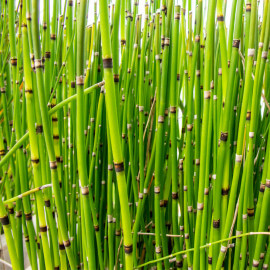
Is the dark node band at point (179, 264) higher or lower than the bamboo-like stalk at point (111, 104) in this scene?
lower

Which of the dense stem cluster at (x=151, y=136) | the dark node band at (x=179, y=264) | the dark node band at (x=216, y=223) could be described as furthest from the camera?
the dark node band at (x=179, y=264)

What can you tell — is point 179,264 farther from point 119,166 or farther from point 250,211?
point 119,166

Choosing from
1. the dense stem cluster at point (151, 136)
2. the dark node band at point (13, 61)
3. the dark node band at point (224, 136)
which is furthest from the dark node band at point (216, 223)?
the dark node band at point (13, 61)

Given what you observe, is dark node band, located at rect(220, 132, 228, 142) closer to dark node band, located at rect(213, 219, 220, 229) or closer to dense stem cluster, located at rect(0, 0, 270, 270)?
dense stem cluster, located at rect(0, 0, 270, 270)

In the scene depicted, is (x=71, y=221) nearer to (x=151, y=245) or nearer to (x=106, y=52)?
(x=151, y=245)

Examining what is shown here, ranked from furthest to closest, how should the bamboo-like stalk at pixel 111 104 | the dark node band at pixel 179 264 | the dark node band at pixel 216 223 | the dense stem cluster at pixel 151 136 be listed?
the dark node band at pixel 179 264 < the dark node band at pixel 216 223 < the dense stem cluster at pixel 151 136 < the bamboo-like stalk at pixel 111 104

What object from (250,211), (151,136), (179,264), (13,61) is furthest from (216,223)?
(13,61)

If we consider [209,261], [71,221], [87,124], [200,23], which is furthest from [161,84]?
[71,221]

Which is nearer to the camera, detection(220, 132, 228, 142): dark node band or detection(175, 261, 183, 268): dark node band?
detection(220, 132, 228, 142): dark node band

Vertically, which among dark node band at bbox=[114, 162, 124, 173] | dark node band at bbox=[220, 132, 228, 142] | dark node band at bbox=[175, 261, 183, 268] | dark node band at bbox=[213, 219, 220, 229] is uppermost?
dark node band at bbox=[220, 132, 228, 142]

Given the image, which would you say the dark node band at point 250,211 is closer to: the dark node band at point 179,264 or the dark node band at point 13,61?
the dark node band at point 179,264

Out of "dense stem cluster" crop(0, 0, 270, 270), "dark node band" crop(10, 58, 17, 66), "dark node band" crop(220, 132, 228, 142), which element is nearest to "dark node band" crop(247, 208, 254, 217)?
"dense stem cluster" crop(0, 0, 270, 270)
